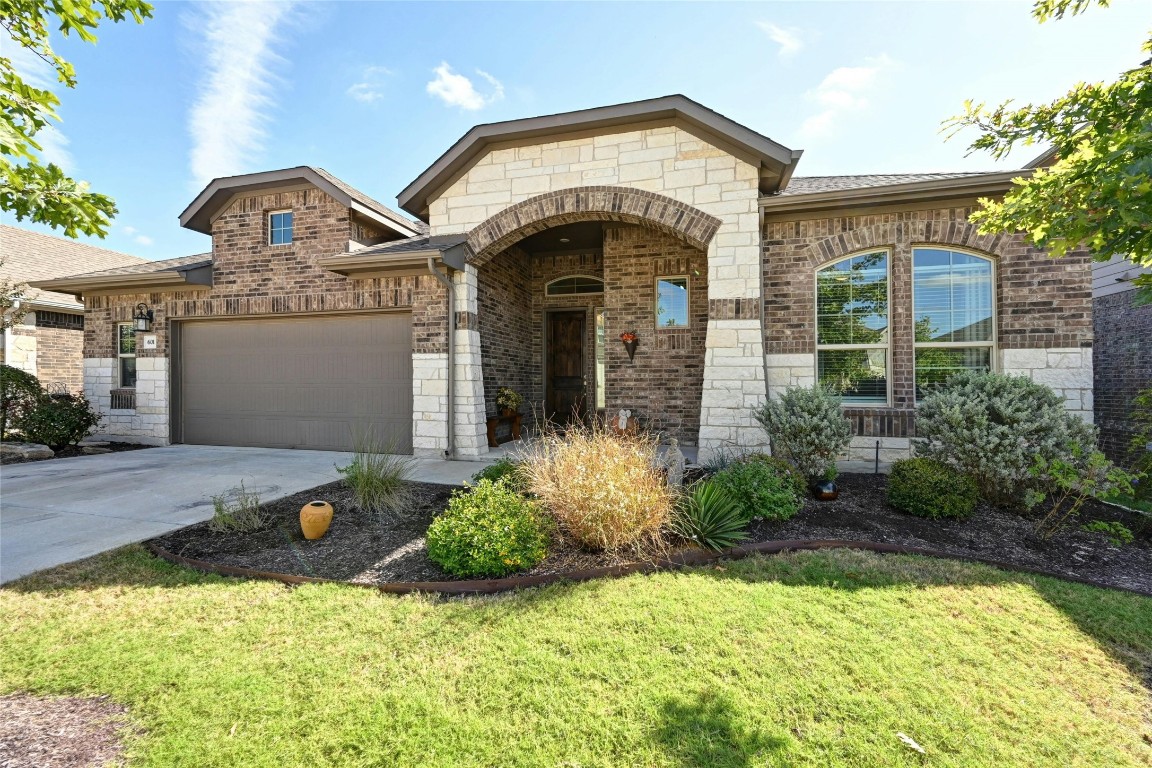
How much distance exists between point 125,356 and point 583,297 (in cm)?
985

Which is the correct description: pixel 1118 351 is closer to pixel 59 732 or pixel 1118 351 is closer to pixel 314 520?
pixel 314 520

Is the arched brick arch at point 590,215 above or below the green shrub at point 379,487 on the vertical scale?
above

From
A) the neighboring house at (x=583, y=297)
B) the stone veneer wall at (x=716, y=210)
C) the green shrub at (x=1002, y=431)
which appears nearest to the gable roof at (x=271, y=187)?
the neighboring house at (x=583, y=297)

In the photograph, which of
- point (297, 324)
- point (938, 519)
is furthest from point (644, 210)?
point (297, 324)

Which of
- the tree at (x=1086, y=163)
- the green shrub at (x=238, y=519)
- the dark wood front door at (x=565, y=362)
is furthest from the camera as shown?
the dark wood front door at (x=565, y=362)

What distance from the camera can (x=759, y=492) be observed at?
A: 4.31 m

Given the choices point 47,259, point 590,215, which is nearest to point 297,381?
point 590,215

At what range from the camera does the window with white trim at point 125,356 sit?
31.8 ft

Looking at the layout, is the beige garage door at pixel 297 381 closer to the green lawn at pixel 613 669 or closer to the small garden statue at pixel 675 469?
the small garden statue at pixel 675 469

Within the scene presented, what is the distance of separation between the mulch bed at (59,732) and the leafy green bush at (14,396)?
10.2 m

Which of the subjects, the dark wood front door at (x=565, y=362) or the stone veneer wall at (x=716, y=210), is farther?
the dark wood front door at (x=565, y=362)

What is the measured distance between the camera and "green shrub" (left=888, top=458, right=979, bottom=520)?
4.52 meters

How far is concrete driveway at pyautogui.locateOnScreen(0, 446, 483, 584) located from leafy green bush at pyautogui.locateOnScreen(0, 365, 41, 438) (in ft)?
6.04

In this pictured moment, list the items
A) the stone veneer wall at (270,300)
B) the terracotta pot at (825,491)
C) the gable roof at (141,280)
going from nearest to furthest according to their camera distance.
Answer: the terracotta pot at (825,491), the stone veneer wall at (270,300), the gable roof at (141,280)
